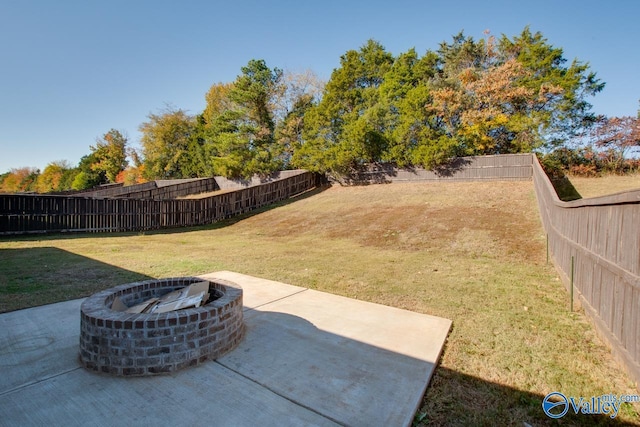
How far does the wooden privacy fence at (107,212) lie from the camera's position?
10336 mm

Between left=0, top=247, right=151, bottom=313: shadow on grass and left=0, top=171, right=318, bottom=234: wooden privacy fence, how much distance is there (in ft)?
12.9

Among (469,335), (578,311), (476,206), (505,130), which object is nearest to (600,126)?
(505,130)

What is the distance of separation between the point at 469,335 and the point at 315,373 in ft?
5.80

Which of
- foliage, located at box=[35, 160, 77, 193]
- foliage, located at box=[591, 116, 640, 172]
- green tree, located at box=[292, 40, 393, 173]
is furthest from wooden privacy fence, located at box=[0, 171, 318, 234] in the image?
foliage, located at box=[35, 160, 77, 193]

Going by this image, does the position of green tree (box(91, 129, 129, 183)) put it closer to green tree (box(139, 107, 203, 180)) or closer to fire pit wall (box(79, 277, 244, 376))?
green tree (box(139, 107, 203, 180))

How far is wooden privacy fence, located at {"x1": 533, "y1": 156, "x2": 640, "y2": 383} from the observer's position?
8.06 ft

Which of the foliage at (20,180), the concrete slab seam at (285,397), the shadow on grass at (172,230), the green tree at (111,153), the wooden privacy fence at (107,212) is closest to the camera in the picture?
the concrete slab seam at (285,397)

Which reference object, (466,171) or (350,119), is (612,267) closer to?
(466,171)

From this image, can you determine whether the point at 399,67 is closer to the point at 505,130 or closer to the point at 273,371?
the point at 505,130

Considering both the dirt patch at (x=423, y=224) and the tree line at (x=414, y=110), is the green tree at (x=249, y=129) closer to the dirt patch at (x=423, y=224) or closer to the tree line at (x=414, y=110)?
the tree line at (x=414, y=110)

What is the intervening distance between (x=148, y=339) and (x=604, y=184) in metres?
18.4

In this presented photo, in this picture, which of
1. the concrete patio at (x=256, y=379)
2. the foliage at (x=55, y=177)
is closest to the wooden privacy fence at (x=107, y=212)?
the concrete patio at (x=256, y=379)

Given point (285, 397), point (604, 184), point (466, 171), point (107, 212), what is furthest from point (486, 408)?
point (466, 171)

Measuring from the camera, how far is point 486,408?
2.21 metres
